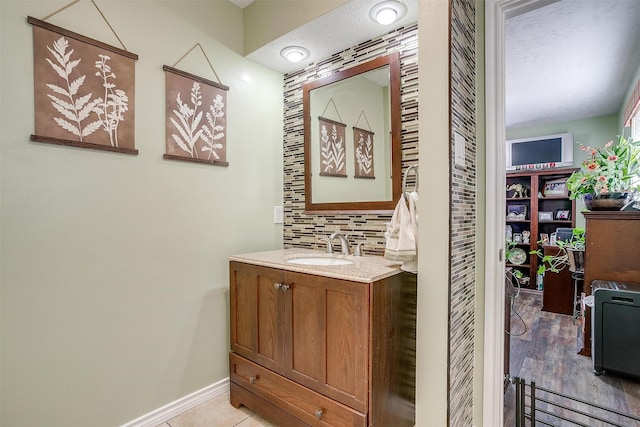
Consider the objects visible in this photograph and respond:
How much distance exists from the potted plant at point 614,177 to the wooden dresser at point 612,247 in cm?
13

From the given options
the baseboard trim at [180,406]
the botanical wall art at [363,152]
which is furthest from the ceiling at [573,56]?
the baseboard trim at [180,406]

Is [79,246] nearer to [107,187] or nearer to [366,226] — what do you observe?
[107,187]

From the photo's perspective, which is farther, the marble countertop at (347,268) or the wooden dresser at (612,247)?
the wooden dresser at (612,247)

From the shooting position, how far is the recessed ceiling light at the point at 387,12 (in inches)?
62.7

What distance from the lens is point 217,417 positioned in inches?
69.4

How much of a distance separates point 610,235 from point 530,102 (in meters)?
2.08

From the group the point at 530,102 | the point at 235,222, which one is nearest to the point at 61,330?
the point at 235,222

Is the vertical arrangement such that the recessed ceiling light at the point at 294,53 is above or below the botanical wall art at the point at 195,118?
above

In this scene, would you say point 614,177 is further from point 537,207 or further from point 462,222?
point 537,207

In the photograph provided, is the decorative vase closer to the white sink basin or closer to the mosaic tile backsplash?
the mosaic tile backsplash

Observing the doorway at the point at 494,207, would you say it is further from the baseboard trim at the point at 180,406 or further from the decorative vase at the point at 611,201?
the decorative vase at the point at 611,201

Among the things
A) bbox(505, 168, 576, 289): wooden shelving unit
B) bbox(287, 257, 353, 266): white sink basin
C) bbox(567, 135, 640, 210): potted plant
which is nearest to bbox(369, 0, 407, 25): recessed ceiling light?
bbox(287, 257, 353, 266): white sink basin

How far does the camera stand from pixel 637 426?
1747 mm

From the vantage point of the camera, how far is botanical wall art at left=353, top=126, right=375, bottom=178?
1.92 metres
